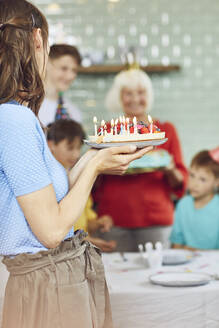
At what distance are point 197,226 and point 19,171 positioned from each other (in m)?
1.72

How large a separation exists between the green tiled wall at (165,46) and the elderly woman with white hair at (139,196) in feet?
5.90

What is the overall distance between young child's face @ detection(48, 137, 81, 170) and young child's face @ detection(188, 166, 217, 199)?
662mm

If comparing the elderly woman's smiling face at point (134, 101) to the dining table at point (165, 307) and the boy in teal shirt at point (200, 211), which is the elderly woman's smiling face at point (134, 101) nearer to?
the boy in teal shirt at point (200, 211)

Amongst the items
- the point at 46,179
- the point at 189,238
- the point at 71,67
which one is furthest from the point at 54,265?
the point at 71,67

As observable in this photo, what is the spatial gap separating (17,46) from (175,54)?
3819 mm

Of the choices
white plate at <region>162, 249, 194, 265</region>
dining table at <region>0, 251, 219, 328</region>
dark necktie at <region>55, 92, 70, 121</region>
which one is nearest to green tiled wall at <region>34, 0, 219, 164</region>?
dark necktie at <region>55, 92, 70, 121</region>

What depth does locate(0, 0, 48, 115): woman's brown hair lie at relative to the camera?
1124 mm

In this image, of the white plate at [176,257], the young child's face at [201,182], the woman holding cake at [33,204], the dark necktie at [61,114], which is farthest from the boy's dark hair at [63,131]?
the woman holding cake at [33,204]

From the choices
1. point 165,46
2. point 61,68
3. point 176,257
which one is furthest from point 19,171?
point 165,46

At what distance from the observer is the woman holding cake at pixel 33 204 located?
3.53 feet

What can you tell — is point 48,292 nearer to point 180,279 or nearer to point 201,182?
point 180,279

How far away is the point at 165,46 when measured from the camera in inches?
187

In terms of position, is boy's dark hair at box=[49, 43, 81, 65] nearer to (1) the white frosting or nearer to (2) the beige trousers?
(1) the white frosting

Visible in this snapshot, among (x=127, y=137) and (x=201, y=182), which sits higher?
(x=127, y=137)
